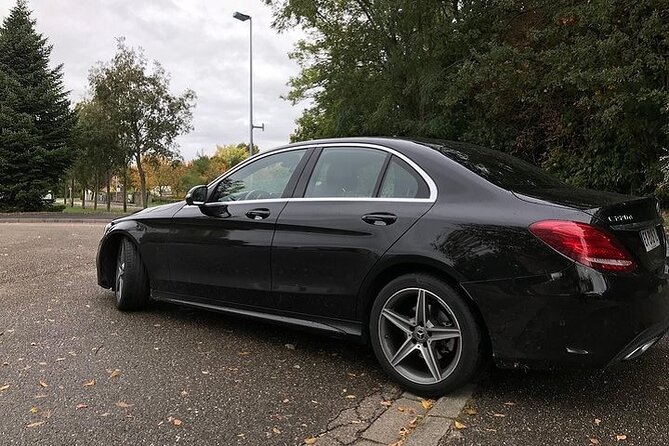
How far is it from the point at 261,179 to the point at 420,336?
1.78m

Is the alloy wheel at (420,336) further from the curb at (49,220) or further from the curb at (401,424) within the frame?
the curb at (49,220)

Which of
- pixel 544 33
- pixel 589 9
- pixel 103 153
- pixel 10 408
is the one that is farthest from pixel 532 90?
pixel 103 153

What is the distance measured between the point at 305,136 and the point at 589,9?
27323mm

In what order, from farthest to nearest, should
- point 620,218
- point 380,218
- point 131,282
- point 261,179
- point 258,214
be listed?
point 131,282
point 261,179
point 258,214
point 380,218
point 620,218

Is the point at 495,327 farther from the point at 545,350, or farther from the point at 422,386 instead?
the point at 422,386

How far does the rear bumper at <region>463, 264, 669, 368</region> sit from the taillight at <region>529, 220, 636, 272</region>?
2.0 inches

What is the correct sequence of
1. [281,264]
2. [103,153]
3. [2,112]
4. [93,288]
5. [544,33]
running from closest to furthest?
[281,264]
[93,288]
[544,33]
[2,112]
[103,153]

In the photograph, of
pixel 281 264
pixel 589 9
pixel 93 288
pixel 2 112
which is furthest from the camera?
pixel 2 112

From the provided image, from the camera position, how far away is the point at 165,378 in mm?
3434

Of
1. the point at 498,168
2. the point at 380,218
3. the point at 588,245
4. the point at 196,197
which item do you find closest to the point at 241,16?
the point at 196,197

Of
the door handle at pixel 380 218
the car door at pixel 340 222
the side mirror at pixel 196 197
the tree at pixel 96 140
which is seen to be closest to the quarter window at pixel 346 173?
the car door at pixel 340 222

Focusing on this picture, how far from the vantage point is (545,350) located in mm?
2824

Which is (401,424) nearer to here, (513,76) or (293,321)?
(293,321)

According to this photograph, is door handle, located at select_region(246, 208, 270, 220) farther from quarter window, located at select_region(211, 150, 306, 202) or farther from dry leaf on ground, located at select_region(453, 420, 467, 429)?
dry leaf on ground, located at select_region(453, 420, 467, 429)
